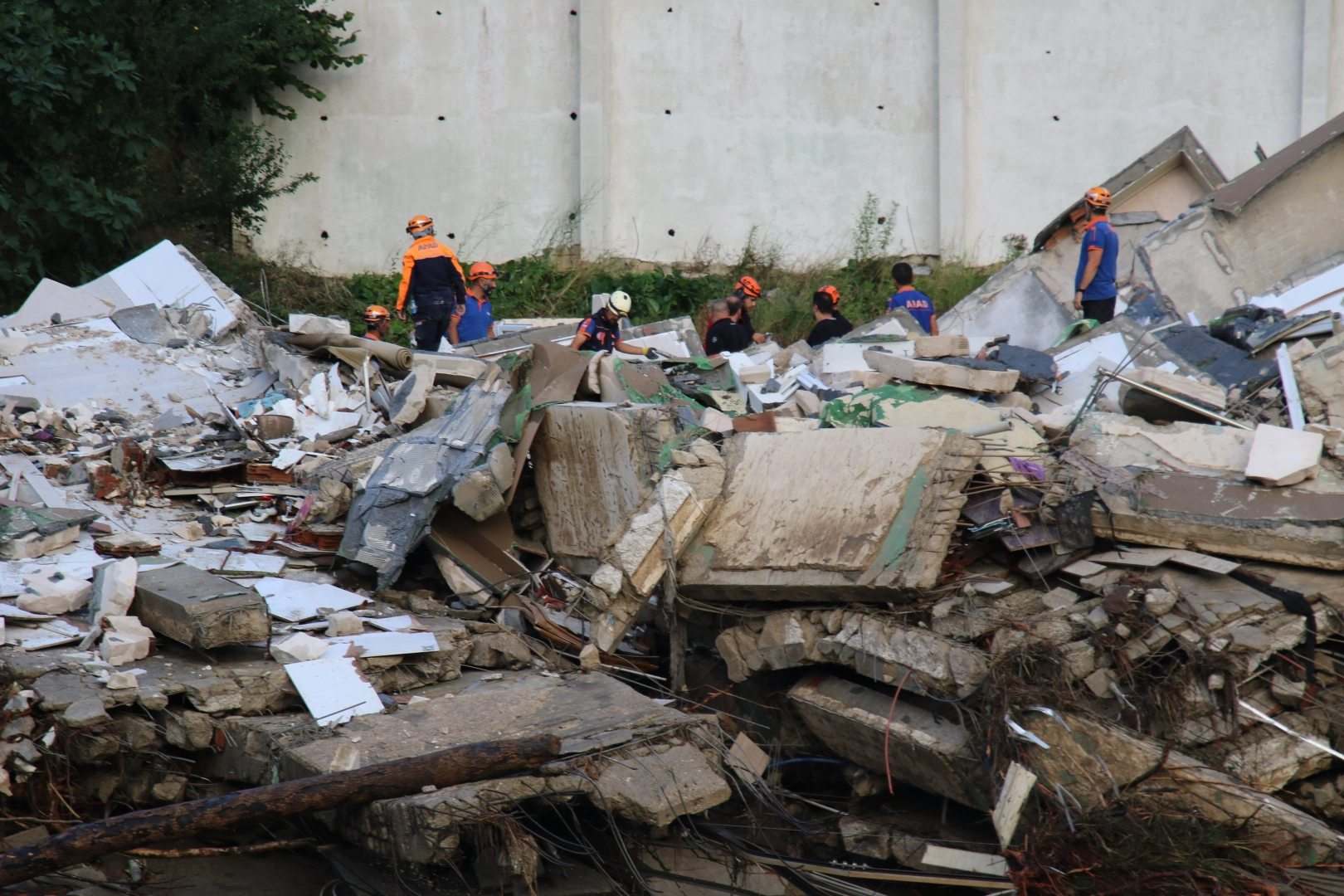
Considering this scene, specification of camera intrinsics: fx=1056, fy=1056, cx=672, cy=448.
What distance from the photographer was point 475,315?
27.0ft

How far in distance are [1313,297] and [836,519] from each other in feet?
14.6

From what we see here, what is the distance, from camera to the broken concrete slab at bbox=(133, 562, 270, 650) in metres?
3.74

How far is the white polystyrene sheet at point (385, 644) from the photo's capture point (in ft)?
12.9

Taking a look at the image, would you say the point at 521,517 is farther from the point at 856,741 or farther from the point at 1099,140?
the point at 1099,140

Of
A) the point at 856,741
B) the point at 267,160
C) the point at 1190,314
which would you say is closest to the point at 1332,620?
the point at 856,741

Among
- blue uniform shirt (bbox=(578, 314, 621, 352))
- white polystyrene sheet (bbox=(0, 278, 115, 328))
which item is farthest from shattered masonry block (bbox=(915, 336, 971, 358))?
white polystyrene sheet (bbox=(0, 278, 115, 328))

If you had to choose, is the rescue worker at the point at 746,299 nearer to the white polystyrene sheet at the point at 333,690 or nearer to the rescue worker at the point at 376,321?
the rescue worker at the point at 376,321

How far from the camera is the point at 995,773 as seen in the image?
11.4ft

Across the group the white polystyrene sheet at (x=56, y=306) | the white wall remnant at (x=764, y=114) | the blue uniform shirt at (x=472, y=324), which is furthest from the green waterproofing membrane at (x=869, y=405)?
the white wall remnant at (x=764, y=114)

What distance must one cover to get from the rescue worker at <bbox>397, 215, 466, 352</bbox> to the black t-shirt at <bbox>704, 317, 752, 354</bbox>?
6.33 feet

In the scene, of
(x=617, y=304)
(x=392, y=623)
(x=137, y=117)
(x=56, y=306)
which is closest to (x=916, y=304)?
(x=617, y=304)

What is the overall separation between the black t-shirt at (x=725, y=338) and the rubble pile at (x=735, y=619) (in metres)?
1.85

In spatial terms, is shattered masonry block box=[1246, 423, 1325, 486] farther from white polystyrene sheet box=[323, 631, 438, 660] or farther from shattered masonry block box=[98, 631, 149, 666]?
shattered masonry block box=[98, 631, 149, 666]

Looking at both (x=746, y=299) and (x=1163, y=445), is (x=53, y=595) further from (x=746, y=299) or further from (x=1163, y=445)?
(x=746, y=299)
